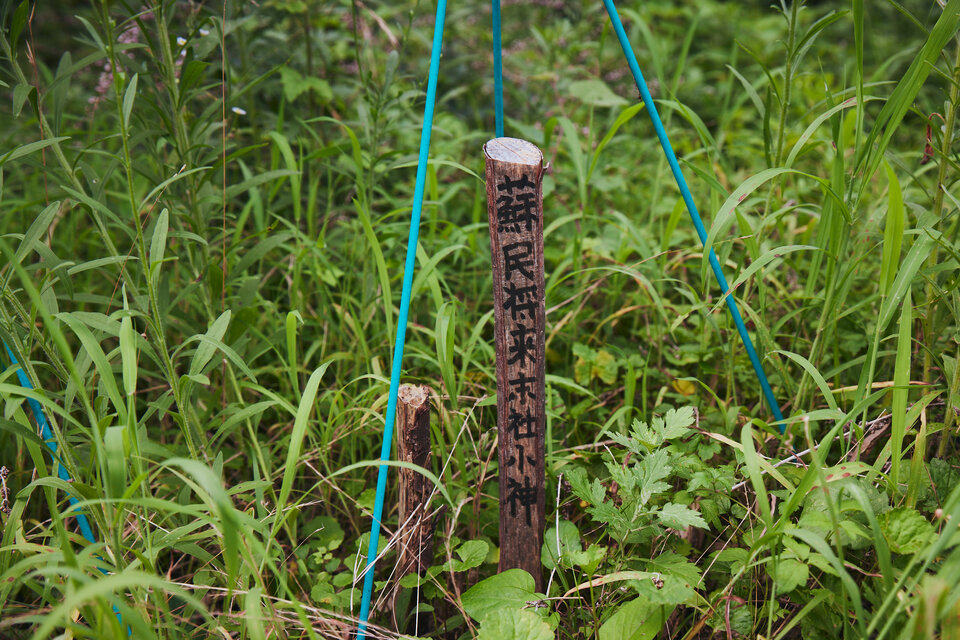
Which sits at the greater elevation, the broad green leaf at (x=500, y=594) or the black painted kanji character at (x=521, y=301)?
the black painted kanji character at (x=521, y=301)

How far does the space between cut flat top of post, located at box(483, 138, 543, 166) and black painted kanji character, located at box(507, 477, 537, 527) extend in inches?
24.5

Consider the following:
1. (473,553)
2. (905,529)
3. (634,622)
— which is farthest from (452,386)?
(905,529)

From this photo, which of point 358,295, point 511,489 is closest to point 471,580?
point 511,489

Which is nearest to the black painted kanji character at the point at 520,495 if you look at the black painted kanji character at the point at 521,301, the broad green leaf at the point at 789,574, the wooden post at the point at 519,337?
the wooden post at the point at 519,337

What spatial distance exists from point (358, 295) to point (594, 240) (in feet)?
2.57

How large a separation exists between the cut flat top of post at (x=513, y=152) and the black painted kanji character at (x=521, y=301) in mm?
228

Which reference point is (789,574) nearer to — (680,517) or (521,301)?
(680,517)

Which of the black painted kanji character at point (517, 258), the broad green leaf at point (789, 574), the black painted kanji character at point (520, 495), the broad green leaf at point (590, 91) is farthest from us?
the broad green leaf at point (590, 91)

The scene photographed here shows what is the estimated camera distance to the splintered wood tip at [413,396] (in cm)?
128

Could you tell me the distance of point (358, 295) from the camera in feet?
6.72

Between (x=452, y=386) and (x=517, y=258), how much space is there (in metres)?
0.36

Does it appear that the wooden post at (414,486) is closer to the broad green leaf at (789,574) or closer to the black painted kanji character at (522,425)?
the black painted kanji character at (522,425)

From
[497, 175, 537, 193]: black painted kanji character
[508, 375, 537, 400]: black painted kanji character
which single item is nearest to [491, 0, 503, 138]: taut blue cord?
[497, 175, 537, 193]: black painted kanji character

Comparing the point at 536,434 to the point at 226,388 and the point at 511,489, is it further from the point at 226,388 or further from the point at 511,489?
the point at 226,388
